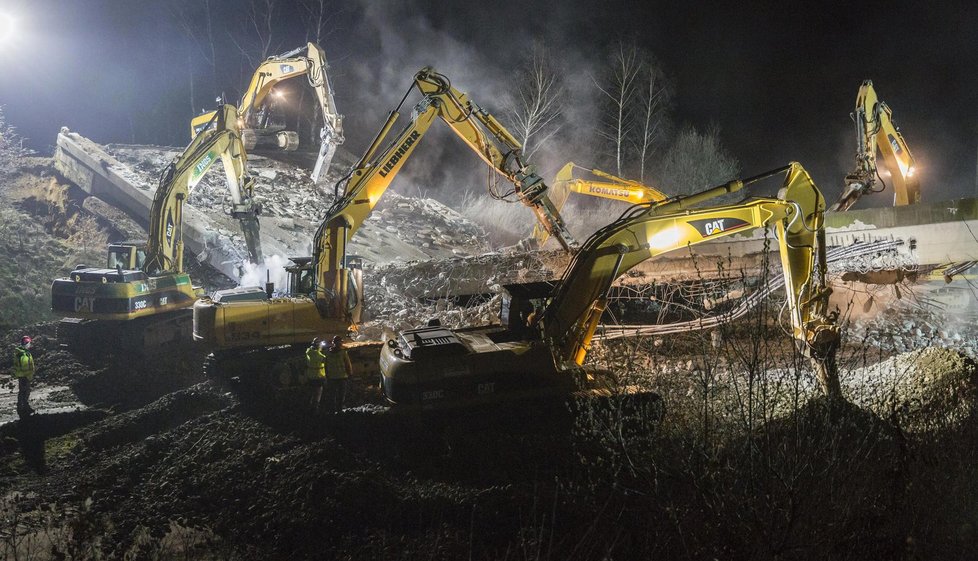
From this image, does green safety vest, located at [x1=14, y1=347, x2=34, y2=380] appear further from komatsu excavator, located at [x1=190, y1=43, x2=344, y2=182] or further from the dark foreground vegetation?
komatsu excavator, located at [x1=190, y1=43, x2=344, y2=182]

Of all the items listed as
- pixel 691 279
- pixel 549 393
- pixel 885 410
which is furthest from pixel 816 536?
pixel 691 279

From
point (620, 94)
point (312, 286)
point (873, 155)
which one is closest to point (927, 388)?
point (873, 155)

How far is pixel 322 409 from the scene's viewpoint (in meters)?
8.21

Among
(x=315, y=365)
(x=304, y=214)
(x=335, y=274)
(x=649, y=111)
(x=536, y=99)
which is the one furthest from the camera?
(x=649, y=111)

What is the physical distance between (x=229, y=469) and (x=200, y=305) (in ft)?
11.3

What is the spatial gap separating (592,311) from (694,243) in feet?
4.50

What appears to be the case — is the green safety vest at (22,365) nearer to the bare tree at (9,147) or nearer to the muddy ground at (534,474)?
the muddy ground at (534,474)

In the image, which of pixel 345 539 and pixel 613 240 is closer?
pixel 345 539

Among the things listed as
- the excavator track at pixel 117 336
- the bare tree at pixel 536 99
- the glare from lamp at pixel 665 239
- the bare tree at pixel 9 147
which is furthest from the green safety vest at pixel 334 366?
the bare tree at pixel 536 99

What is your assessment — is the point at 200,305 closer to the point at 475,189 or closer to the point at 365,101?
the point at 475,189

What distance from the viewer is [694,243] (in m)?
7.07

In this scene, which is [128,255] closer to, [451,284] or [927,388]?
[451,284]

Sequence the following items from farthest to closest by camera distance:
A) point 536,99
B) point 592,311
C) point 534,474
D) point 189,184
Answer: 1. point 536,99
2. point 189,184
3. point 592,311
4. point 534,474

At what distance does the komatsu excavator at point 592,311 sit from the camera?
6.79 metres
